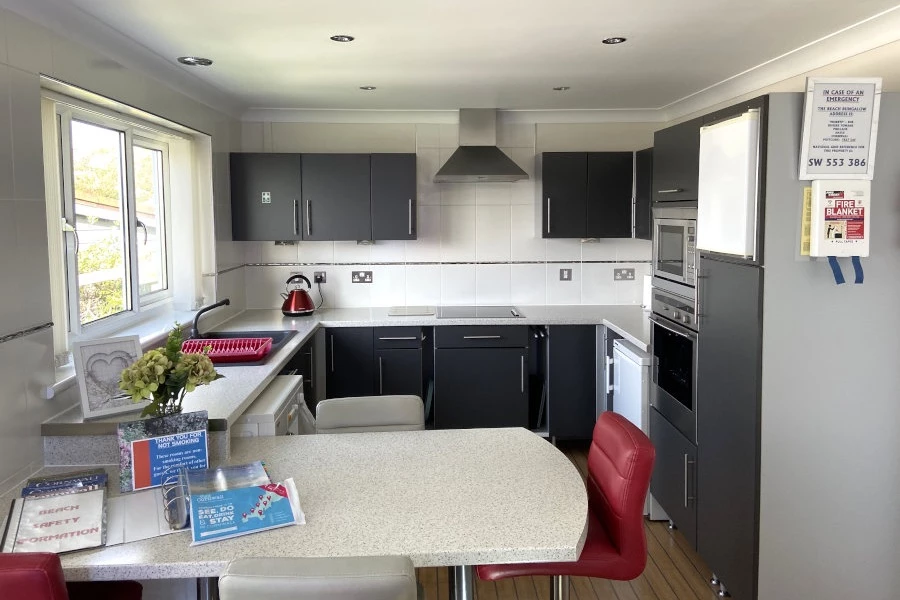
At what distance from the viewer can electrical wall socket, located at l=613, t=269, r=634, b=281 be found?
215 inches

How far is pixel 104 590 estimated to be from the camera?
6.55 feet

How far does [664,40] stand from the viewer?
10.4 feet

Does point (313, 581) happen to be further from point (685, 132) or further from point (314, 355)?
point (314, 355)

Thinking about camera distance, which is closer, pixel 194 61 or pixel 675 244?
pixel 675 244

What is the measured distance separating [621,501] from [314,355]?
9.86 feet

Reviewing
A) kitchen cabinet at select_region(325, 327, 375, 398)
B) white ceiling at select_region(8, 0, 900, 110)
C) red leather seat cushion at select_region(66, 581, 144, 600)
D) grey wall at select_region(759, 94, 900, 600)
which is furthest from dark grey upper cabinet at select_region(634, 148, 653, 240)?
red leather seat cushion at select_region(66, 581, 144, 600)

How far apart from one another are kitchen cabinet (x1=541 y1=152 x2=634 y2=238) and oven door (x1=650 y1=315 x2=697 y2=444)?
1.42 metres

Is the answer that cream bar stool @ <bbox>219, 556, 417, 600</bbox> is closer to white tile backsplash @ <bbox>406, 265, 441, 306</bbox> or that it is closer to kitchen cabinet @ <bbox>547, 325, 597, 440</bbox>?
kitchen cabinet @ <bbox>547, 325, 597, 440</bbox>

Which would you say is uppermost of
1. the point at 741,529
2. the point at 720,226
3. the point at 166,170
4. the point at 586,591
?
the point at 166,170

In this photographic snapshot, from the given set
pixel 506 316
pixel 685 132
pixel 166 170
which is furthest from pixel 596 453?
pixel 166 170

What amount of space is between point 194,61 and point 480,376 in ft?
8.33

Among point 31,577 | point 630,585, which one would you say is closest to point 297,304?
point 630,585

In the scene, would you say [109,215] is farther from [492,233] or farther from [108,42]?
[492,233]

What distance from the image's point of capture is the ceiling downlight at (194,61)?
3.50 m
